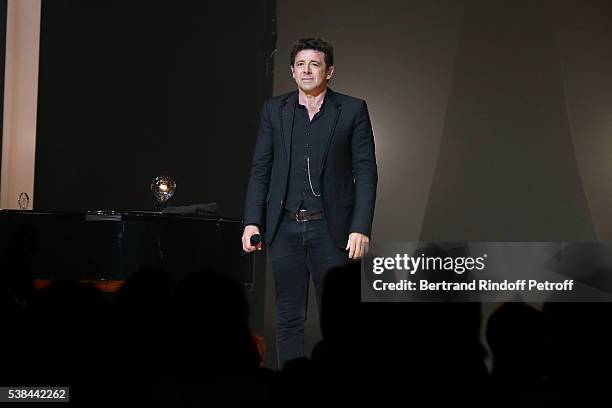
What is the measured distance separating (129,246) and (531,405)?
2336 mm

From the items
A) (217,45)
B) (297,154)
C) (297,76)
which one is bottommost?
(297,154)

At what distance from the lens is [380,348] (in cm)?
239

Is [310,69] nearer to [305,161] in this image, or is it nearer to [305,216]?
[305,161]

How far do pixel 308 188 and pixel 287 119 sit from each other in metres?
0.27

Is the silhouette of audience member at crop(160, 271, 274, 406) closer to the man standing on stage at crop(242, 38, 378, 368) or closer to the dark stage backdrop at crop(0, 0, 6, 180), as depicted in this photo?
the man standing on stage at crop(242, 38, 378, 368)

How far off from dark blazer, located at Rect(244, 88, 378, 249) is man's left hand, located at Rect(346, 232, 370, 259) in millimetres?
22

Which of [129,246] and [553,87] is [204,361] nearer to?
[129,246]

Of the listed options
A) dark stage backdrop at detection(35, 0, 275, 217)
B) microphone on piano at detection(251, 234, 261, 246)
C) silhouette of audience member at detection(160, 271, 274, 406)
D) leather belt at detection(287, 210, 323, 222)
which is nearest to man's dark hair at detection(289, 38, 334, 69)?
leather belt at detection(287, 210, 323, 222)

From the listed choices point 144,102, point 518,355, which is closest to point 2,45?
point 144,102

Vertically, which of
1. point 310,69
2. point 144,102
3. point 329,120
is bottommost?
point 329,120

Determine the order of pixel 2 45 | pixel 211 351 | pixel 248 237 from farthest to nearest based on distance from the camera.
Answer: pixel 2 45, pixel 248 237, pixel 211 351

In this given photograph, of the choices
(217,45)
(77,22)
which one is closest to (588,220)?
(217,45)

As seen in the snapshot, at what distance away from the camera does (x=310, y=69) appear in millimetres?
2986

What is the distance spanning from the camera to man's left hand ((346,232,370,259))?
2.89 m
